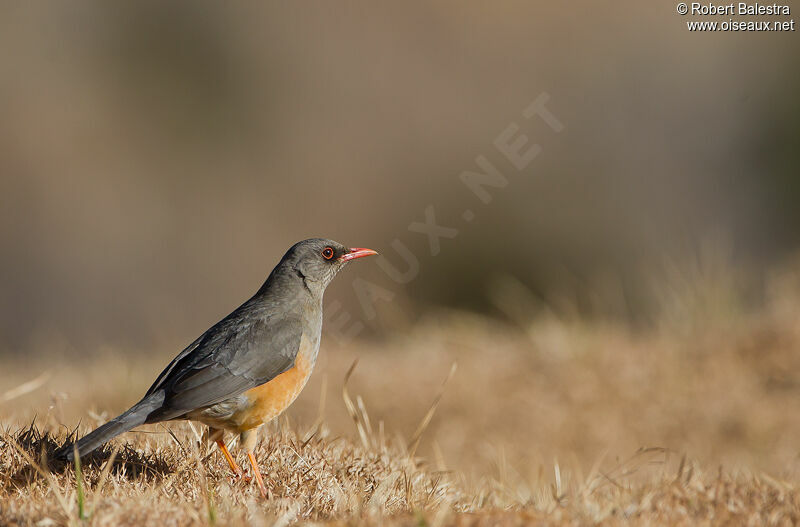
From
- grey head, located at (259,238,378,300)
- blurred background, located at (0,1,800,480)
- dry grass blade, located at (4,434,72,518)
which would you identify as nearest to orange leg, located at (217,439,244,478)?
dry grass blade, located at (4,434,72,518)

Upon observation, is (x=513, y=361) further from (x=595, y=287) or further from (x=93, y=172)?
(x=93, y=172)

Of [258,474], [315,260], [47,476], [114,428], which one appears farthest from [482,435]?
[47,476]

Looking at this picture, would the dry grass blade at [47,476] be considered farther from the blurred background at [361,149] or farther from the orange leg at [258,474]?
the blurred background at [361,149]

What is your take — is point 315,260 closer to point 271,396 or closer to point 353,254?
point 353,254

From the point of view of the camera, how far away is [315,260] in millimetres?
5250

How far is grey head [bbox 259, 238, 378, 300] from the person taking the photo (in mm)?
5125

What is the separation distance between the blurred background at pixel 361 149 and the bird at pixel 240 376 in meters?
7.29

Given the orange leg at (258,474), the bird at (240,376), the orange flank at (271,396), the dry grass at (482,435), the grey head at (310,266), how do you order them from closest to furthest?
1. the dry grass at (482,435)
2. the orange leg at (258,474)
3. the bird at (240,376)
4. the orange flank at (271,396)
5. the grey head at (310,266)

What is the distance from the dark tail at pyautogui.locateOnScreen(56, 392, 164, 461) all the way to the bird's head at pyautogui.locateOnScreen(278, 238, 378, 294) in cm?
118

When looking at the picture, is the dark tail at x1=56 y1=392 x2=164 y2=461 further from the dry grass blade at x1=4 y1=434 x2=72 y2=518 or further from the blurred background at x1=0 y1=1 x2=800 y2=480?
the blurred background at x1=0 y1=1 x2=800 y2=480

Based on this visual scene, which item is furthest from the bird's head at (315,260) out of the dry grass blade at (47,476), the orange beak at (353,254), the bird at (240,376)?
the dry grass blade at (47,476)

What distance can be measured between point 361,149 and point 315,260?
1771 centimetres

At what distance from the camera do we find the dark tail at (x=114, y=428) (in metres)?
3.79

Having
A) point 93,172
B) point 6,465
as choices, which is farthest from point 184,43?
point 6,465
